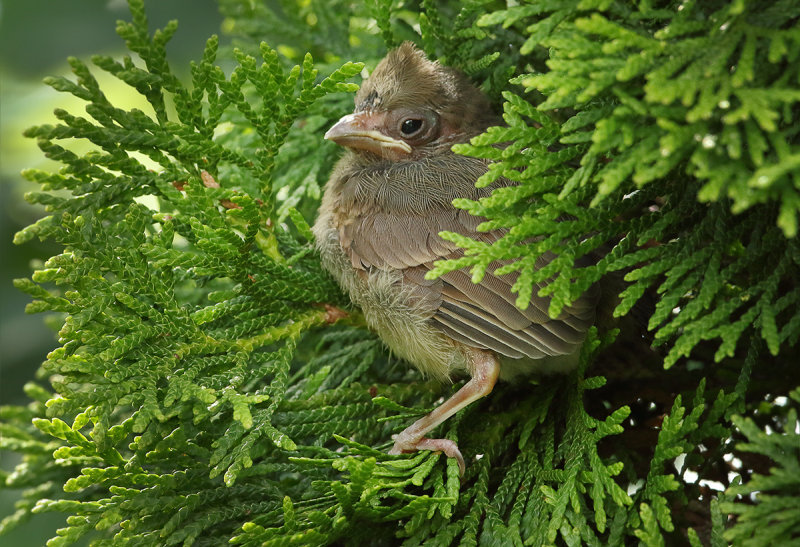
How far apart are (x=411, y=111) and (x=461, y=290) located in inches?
29.3

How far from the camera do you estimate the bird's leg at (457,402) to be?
6.75 feet

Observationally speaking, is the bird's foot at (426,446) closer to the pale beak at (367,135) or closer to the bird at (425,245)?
the bird at (425,245)

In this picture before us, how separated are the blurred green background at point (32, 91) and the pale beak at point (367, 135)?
1.96 metres

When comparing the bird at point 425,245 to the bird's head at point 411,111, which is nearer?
the bird at point 425,245

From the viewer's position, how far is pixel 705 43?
1354 millimetres

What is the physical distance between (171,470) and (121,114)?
1.03 metres

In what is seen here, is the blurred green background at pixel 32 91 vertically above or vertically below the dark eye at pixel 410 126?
above

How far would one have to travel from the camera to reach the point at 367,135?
2404 mm

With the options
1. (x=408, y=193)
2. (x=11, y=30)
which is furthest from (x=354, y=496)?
(x=11, y=30)

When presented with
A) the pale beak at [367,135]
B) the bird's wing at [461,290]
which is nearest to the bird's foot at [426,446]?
the bird's wing at [461,290]

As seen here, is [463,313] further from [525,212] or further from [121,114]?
[121,114]

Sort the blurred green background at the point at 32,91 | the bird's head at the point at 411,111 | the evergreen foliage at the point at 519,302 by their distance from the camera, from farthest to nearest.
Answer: the blurred green background at the point at 32,91 → the bird's head at the point at 411,111 → the evergreen foliage at the point at 519,302

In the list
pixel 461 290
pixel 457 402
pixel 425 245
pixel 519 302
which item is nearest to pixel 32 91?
pixel 425 245

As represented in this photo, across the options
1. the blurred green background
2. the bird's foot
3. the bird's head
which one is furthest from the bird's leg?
the blurred green background
